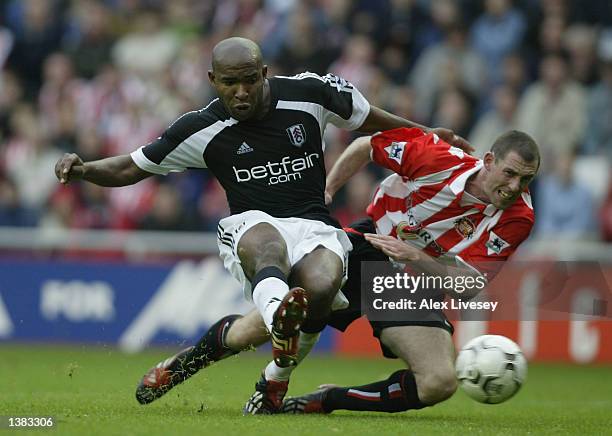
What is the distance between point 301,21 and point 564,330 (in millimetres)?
4896

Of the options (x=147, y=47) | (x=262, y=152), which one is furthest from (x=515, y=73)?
(x=262, y=152)

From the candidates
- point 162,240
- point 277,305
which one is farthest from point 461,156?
point 162,240

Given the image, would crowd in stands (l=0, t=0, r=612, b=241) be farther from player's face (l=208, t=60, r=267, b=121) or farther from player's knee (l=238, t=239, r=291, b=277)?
player's knee (l=238, t=239, r=291, b=277)

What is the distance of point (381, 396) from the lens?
7.28m

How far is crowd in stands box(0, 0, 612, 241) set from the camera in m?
13.2

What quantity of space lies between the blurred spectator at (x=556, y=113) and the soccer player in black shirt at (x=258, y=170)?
20.2 ft

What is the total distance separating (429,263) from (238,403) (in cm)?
166

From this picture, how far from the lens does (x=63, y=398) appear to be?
781 cm

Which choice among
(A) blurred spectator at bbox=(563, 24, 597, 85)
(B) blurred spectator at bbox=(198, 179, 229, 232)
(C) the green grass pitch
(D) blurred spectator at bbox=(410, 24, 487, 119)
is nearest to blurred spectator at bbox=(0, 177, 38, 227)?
(B) blurred spectator at bbox=(198, 179, 229, 232)

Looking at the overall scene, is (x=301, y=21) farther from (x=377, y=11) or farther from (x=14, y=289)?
(x=14, y=289)

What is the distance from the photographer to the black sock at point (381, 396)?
7164 mm

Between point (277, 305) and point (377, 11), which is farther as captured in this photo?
point (377, 11)

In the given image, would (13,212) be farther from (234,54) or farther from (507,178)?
(507,178)

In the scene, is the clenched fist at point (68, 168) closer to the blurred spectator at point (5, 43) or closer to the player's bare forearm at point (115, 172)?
the player's bare forearm at point (115, 172)
